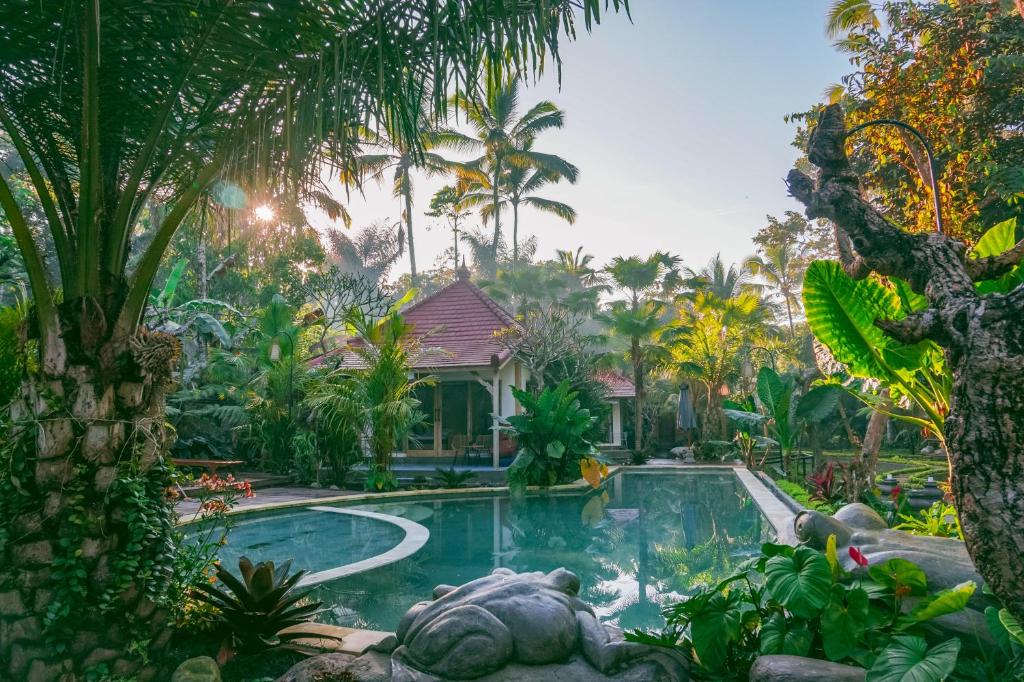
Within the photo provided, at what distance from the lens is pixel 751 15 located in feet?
→ 24.8

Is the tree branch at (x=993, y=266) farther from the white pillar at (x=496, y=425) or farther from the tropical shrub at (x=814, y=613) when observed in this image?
the white pillar at (x=496, y=425)

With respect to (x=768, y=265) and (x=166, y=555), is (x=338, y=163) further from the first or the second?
(x=768, y=265)

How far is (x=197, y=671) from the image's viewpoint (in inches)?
126

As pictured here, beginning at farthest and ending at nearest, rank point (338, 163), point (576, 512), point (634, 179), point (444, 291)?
point (444, 291) → point (634, 179) → point (576, 512) → point (338, 163)

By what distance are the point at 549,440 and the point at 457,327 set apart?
668 cm

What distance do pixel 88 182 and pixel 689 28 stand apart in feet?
20.8

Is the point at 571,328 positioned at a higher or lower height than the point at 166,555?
higher

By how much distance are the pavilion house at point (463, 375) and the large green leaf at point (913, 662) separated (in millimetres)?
12751

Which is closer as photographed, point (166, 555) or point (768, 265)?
point (166, 555)

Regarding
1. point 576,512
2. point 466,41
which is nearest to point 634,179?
point 576,512

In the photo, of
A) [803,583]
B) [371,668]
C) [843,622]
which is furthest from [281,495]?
[843,622]

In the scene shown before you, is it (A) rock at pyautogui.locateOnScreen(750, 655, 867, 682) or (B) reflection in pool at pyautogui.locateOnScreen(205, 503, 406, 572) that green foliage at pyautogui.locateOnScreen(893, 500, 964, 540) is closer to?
(A) rock at pyautogui.locateOnScreen(750, 655, 867, 682)

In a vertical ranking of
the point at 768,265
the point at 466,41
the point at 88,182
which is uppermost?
the point at 768,265

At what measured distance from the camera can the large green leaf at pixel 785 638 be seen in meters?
2.98
